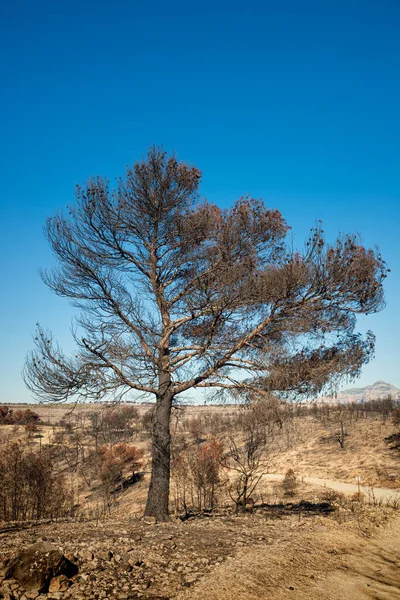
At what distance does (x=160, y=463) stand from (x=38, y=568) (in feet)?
16.6

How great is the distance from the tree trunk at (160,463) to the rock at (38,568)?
4644 mm

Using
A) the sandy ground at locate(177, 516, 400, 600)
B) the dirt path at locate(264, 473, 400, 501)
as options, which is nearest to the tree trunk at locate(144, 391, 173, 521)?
the sandy ground at locate(177, 516, 400, 600)

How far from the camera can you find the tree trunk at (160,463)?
9117 millimetres

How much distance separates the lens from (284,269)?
30.3ft

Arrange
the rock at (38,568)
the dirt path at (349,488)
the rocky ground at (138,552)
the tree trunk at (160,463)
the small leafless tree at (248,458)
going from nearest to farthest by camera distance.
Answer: the rock at (38,568) < the rocky ground at (138,552) < the tree trunk at (160,463) < the small leafless tree at (248,458) < the dirt path at (349,488)

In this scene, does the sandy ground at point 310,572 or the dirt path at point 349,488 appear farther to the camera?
the dirt path at point 349,488

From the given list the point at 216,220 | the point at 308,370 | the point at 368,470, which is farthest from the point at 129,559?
the point at 368,470

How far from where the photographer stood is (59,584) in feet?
14.2

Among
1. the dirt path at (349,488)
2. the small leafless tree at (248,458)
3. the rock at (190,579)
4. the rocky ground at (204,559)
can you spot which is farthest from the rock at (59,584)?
the dirt path at (349,488)

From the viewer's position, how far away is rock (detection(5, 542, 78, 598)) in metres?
4.27

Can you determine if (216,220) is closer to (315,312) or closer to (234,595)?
(315,312)

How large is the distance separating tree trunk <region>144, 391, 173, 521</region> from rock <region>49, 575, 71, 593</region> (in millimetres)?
4862

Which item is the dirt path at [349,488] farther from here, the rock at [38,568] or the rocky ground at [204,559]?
the rock at [38,568]

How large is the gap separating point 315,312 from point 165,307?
351 cm
